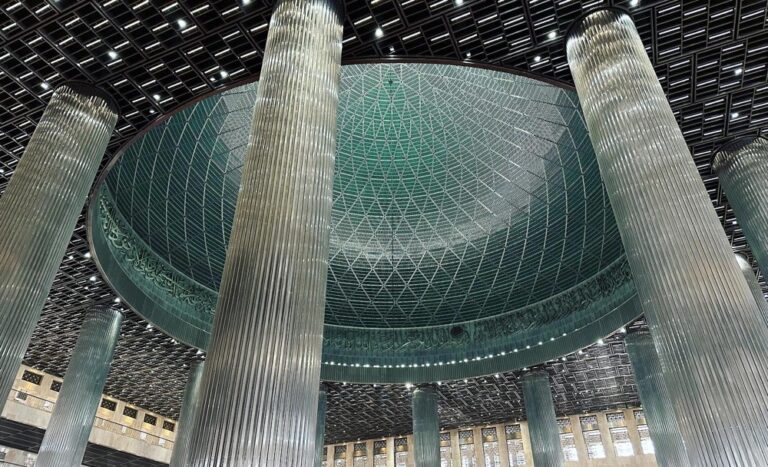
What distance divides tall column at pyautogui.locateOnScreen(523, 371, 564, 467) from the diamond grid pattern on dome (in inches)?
287

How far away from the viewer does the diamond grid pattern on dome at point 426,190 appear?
1474 inches

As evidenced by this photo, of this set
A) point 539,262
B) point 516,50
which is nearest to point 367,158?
point 539,262

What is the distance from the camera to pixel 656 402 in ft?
120

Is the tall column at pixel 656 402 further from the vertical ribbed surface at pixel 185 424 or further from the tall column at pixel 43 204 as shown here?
the tall column at pixel 43 204

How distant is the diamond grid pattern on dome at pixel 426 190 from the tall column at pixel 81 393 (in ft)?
22.9

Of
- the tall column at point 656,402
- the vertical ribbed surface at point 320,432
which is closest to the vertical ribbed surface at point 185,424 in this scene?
the vertical ribbed surface at point 320,432

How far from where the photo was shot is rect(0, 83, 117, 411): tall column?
1669 centimetres

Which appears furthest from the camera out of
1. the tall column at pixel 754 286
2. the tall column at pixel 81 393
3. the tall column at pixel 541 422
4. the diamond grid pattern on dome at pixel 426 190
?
the tall column at pixel 541 422

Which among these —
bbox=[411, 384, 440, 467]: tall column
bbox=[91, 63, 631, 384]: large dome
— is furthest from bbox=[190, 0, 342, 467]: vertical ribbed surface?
bbox=[411, 384, 440, 467]: tall column

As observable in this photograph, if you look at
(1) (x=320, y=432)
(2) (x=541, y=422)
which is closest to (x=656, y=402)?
(2) (x=541, y=422)

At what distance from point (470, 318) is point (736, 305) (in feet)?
126

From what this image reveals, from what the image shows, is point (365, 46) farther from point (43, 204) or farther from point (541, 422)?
point (541, 422)

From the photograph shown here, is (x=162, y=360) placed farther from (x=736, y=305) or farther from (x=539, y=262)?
(x=736, y=305)

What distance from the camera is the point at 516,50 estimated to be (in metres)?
21.0
